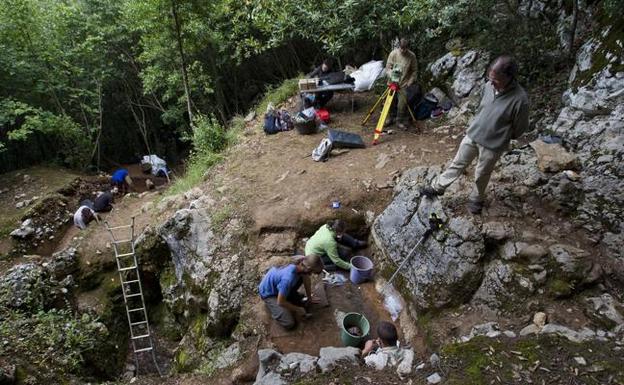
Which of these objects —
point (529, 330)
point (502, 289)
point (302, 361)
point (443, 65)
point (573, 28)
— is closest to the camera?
point (529, 330)

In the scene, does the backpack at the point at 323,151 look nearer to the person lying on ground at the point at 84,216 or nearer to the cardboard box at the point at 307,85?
the cardboard box at the point at 307,85

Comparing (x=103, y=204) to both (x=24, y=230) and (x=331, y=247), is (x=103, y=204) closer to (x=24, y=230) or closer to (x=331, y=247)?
(x=24, y=230)

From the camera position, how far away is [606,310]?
4180 millimetres

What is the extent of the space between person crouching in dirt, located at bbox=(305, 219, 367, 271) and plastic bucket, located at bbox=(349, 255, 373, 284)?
0.11 metres

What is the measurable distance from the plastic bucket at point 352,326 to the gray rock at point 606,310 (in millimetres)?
2517

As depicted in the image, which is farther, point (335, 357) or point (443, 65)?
point (443, 65)

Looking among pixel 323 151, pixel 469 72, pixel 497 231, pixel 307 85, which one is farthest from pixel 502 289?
pixel 307 85

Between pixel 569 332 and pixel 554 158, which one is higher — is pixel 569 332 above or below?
below

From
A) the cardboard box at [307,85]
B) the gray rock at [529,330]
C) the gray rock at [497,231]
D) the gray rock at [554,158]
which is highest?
the cardboard box at [307,85]

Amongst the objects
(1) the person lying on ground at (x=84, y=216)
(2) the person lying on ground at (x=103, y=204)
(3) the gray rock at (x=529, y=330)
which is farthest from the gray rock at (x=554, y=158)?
(2) the person lying on ground at (x=103, y=204)

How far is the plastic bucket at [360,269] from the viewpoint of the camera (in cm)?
602

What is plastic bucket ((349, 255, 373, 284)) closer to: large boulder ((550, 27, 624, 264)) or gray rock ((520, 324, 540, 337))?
gray rock ((520, 324, 540, 337))

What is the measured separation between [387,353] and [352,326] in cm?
102

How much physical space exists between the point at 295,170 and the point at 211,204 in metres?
1.91
